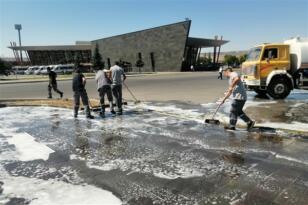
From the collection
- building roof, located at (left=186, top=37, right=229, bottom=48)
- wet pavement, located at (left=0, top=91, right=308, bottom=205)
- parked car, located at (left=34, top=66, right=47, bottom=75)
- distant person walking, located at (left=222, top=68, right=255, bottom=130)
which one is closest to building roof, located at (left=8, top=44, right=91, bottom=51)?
parked car, located at (left=34, top=66, right=47, bottom=75)

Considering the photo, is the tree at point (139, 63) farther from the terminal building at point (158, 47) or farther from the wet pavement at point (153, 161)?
the wet pavement at point (153, 161)

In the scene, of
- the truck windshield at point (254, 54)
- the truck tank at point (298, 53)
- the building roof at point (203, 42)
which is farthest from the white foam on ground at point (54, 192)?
the building roof at point (203, 42)

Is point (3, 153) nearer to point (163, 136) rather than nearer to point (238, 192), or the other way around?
point (163, 136)

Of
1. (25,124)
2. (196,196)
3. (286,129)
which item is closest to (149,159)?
(196,196)

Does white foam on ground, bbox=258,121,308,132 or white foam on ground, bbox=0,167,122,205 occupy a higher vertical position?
white foam on ground, bbox=258,121,308,132

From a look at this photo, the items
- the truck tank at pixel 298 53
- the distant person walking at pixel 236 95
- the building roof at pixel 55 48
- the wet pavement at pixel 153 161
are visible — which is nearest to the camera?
the wet pavement at pixel 153 161

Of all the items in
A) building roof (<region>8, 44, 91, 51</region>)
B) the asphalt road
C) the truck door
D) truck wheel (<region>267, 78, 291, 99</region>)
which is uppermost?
building roof (<region>8, 44, 91, 51</region>)

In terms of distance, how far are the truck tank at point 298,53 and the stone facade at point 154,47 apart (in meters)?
43.8

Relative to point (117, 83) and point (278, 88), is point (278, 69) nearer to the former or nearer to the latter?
point (278, 88)

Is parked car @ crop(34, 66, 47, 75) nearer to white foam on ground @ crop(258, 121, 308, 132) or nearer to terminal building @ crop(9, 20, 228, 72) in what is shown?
terminal building @ crop(9, 20, 228, 72)

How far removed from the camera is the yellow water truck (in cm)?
1488

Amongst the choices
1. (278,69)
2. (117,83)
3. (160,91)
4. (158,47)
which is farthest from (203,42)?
(117,83)

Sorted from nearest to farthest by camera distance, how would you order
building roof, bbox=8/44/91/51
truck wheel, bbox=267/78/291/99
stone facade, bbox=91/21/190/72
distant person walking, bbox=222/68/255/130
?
distant person walking, bbox=222/68/255/130, truck wheel, bbox=267/78/291/99, stone facade, bbox=91/21/190/72, building roof, bbox=8/44/91/51

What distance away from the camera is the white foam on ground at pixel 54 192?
4.20 metres
